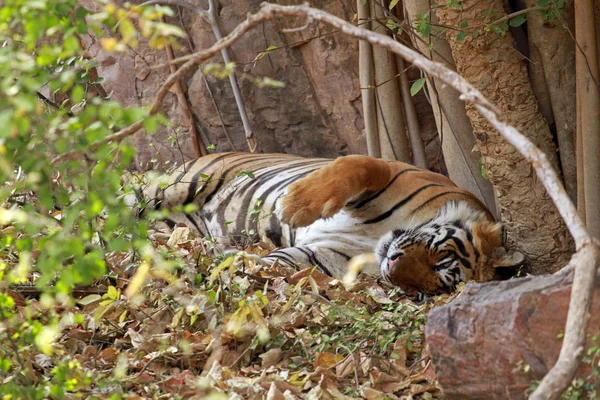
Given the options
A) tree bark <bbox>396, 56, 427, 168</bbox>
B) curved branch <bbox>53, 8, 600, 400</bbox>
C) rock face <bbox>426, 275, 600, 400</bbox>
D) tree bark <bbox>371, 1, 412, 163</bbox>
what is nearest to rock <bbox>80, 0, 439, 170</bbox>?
tree bark <bbox>396, 56, 427, 168</bbox>

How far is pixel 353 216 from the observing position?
442 cm

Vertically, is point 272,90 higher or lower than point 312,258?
higher

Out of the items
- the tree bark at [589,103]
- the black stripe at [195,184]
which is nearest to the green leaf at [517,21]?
the tree bark at [589,103]

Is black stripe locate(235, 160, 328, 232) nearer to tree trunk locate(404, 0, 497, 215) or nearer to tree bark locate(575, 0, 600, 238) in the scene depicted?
tree trunk locate(404, 0, 497, 215)

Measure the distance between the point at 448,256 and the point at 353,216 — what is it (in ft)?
2.21

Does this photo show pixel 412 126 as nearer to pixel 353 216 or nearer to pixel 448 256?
pixel 353 216

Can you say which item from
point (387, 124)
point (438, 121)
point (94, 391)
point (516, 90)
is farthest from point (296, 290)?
point (387, 124)

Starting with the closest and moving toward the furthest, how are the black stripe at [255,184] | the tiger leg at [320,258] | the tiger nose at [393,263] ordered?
the tiger nose at [393,263]
the tiger leg at [320,258]
the black stripe at [255,184]

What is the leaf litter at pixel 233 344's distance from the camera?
7.45 ft

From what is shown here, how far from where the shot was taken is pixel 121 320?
2.61 m

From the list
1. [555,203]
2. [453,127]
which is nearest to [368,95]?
[453,127]

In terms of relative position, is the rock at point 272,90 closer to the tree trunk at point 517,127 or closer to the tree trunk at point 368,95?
the tree trunk at point 368,95

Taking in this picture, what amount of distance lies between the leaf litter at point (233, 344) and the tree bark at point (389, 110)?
2076 millimetres

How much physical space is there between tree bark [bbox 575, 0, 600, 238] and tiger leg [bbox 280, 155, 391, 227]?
1.17 metres
